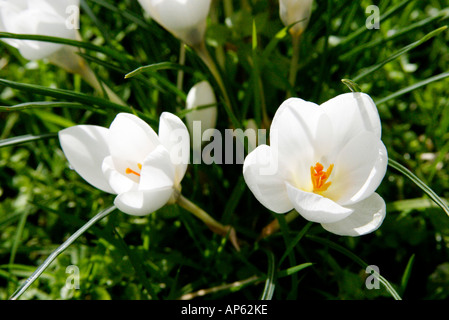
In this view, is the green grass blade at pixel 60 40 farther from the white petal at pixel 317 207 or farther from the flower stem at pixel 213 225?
the white petal at pixel 317 207

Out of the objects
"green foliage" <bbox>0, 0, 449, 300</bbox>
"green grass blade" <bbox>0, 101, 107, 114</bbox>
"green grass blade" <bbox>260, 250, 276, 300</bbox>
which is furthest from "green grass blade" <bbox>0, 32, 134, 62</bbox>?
"green grass blade" <bbox>260, 250, 276, 300</bbox>

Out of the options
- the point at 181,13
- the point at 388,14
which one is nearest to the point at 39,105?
the point at 181,13

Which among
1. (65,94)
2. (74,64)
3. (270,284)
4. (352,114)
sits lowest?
(270,284)

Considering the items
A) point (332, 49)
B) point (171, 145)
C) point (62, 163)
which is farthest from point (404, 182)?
point (62, 163)

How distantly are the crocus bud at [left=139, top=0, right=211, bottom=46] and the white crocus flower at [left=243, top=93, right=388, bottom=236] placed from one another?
0.78 ft

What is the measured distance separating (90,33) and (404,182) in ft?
3.09

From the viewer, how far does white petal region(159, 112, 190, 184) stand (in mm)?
643

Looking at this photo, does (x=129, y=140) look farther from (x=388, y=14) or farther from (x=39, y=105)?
(x=388, y=14)

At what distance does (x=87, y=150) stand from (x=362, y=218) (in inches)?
16.7

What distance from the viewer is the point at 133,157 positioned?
0.69m

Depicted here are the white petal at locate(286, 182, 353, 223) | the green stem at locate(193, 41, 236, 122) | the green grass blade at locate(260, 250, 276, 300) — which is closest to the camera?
the white petal at locate(286, 182, 353, 223)

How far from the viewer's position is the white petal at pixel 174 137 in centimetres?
64

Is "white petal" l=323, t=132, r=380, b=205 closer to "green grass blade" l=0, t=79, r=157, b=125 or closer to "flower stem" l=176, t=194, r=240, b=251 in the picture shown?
"flower stem" l=176, t=194, r=240, b=251
